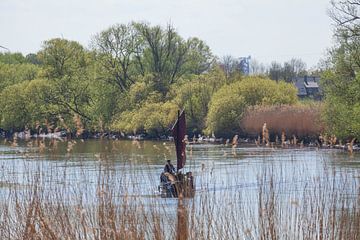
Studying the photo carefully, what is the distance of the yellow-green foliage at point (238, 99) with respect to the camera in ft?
198

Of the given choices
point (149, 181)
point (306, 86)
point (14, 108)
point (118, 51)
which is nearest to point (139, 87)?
point (118, 51)

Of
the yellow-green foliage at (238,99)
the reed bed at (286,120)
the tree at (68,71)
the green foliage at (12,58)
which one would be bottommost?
the reed bed at (286,120)

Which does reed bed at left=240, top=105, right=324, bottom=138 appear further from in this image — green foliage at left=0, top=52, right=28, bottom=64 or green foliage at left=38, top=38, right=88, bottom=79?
green foliage at left=0, top=52, right=28, bottom=64

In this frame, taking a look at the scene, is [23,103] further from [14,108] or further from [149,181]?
[149,181]

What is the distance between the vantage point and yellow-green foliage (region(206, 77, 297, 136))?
60312mm

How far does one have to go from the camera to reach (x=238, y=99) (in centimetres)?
6116

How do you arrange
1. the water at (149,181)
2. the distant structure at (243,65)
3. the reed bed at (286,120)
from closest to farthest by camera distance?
the water at (149,181) < the reed bed at (286,120) < the distant structure at (243,65)

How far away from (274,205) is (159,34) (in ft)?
211

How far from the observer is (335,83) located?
41375 millimetres

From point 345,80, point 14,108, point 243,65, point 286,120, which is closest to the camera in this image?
point 345,80

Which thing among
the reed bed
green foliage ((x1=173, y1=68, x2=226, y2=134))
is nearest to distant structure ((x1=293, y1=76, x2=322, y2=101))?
green foliage ((x1=173, y1=68, x2=226, y2=134))

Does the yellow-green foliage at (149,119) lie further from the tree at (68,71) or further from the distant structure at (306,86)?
the distant structure at (306,86)

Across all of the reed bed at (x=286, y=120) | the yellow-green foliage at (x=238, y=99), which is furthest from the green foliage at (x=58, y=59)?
the reed bed at (x=286, y=120)

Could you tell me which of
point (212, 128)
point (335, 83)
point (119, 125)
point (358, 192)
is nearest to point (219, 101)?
point (212, 128)
